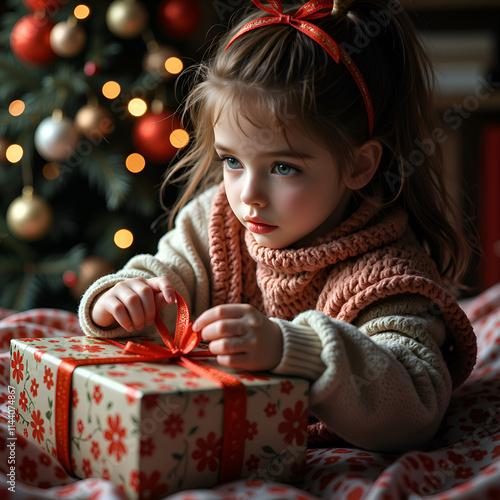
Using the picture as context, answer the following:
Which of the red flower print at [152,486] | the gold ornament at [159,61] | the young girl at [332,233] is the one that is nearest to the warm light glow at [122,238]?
the gold ornament at [159,61]

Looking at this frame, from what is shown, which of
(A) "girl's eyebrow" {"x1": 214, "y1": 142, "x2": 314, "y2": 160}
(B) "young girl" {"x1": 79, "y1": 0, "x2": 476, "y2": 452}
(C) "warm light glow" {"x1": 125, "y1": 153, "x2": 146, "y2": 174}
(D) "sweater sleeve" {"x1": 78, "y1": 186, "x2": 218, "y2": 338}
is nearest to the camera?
(B) "young girl" {"x1": 79, "y1": 0, "x2": 476, "y2": 452}

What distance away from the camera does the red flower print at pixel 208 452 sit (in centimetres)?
60

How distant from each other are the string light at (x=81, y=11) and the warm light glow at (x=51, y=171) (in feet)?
1.49

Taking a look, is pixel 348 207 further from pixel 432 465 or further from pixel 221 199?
pixel 432 465

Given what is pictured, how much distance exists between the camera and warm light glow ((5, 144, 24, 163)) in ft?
6.19

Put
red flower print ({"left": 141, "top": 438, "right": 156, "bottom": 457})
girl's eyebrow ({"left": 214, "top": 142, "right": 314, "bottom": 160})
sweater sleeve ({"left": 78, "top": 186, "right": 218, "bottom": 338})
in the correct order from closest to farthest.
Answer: red flower print ({"left": 141, "top": 438, "right": 156, "bottom": 457}), girl's eyebrow ({"left": 214, "top": 142, "right": 314, "bottom": 160}), sweater sleeve ({"left": 78, "top": 186, "right": 218, "bottom": 338})

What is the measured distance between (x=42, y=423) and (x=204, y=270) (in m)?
0.40

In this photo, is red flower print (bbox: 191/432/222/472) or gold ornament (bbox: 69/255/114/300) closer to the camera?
red flower print (bbox: 191/432/222/472)

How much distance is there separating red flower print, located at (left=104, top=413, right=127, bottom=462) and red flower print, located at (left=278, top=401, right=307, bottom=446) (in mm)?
164

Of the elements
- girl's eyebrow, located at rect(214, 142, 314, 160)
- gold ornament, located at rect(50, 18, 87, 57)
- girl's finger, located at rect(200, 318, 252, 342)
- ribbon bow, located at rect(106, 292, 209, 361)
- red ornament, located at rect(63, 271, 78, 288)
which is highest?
gold ornament, located at rect(50, 18, 87, 57)

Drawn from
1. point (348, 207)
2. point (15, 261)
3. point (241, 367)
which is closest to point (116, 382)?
point (241, 367)

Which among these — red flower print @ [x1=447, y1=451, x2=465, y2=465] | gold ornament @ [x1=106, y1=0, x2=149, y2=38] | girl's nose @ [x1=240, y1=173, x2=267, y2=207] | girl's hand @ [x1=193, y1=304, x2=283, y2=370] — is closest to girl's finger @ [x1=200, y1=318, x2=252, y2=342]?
girl's hand @ [x1=193, y1=304, x2=283, y2=370]

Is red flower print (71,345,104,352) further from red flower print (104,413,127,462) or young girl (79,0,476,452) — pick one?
red flower print (104,413,127,462)

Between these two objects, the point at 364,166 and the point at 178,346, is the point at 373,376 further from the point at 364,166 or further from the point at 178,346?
the point at 364,166
